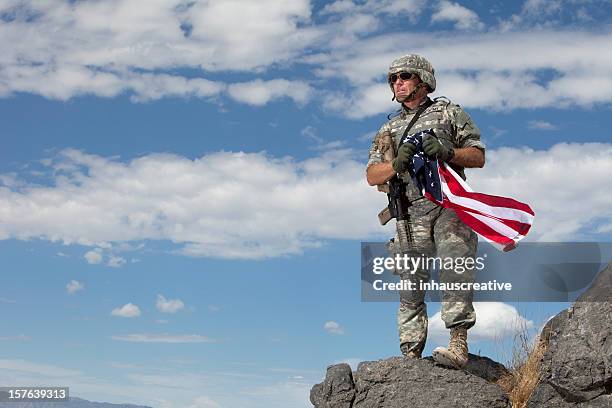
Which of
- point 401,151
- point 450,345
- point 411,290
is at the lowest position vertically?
point 450,345

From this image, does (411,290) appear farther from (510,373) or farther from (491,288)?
(510,373)

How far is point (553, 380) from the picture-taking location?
8.52 meters

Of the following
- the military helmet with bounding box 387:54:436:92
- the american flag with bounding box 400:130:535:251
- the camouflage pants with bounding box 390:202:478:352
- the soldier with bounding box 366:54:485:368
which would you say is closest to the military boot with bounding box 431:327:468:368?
the soldier with bounding box 366:54:485:368

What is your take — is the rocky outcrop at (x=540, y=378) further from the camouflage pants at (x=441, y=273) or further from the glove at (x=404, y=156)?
the glove at (x=404, y=156)

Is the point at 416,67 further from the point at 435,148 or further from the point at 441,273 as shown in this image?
the point at 441,273

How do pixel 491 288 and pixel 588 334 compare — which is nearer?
pixel 588 334

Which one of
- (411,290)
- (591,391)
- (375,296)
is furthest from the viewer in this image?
(375,296)

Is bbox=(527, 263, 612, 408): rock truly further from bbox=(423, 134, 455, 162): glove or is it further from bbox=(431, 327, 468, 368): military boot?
bbox=(423, 134, 455, 162): glove

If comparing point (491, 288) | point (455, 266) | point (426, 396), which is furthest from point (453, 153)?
point (426, 396)

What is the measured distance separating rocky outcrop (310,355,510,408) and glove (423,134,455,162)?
2.38m

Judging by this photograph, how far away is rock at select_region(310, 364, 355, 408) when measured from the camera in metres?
9.10

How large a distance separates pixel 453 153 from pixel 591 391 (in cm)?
288

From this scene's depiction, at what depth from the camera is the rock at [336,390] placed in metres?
9.10

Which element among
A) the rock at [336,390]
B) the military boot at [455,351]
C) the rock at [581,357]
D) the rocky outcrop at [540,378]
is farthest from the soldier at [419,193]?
the rock at [581,357]
